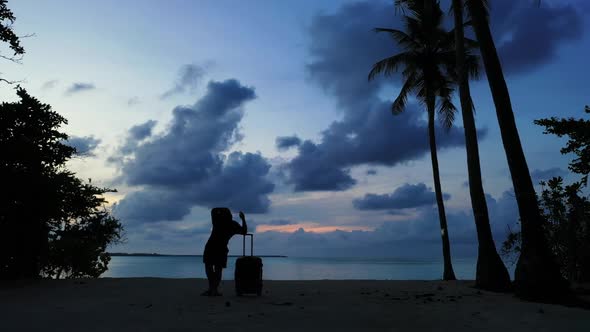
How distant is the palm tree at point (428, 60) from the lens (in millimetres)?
20094

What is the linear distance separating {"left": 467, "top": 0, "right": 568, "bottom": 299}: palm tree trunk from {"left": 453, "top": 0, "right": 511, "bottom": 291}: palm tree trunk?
176 cm

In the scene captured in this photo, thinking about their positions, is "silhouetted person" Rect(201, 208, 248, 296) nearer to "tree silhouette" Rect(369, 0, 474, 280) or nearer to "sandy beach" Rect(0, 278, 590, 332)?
"sandy beach" Rect(0, 278, 590, 332)

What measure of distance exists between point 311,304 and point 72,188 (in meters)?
8.74

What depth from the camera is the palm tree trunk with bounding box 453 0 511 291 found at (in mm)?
12273

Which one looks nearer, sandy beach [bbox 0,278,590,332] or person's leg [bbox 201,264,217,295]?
sandy beach [bbox 0,278,590,332]

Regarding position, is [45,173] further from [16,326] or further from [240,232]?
[16,326]

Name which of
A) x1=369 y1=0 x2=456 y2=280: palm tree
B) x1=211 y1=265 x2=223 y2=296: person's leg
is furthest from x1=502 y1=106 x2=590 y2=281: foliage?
x1=211 y1=265 x2=223 y2=296: person's leg

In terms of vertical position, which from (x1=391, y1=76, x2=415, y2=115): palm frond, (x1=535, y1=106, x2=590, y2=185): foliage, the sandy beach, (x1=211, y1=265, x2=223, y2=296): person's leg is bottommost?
the sandy beach

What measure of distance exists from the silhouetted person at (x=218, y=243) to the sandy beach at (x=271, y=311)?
0.52 meters

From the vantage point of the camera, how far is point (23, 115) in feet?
42.3

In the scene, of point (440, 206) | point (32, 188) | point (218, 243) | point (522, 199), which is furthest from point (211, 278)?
point (440, 206)

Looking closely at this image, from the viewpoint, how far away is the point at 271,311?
Result: 774cm

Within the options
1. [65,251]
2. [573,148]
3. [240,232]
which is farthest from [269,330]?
[65,251]

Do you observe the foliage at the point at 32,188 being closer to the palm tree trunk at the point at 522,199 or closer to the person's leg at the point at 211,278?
the person's leg at the point at 211,278
